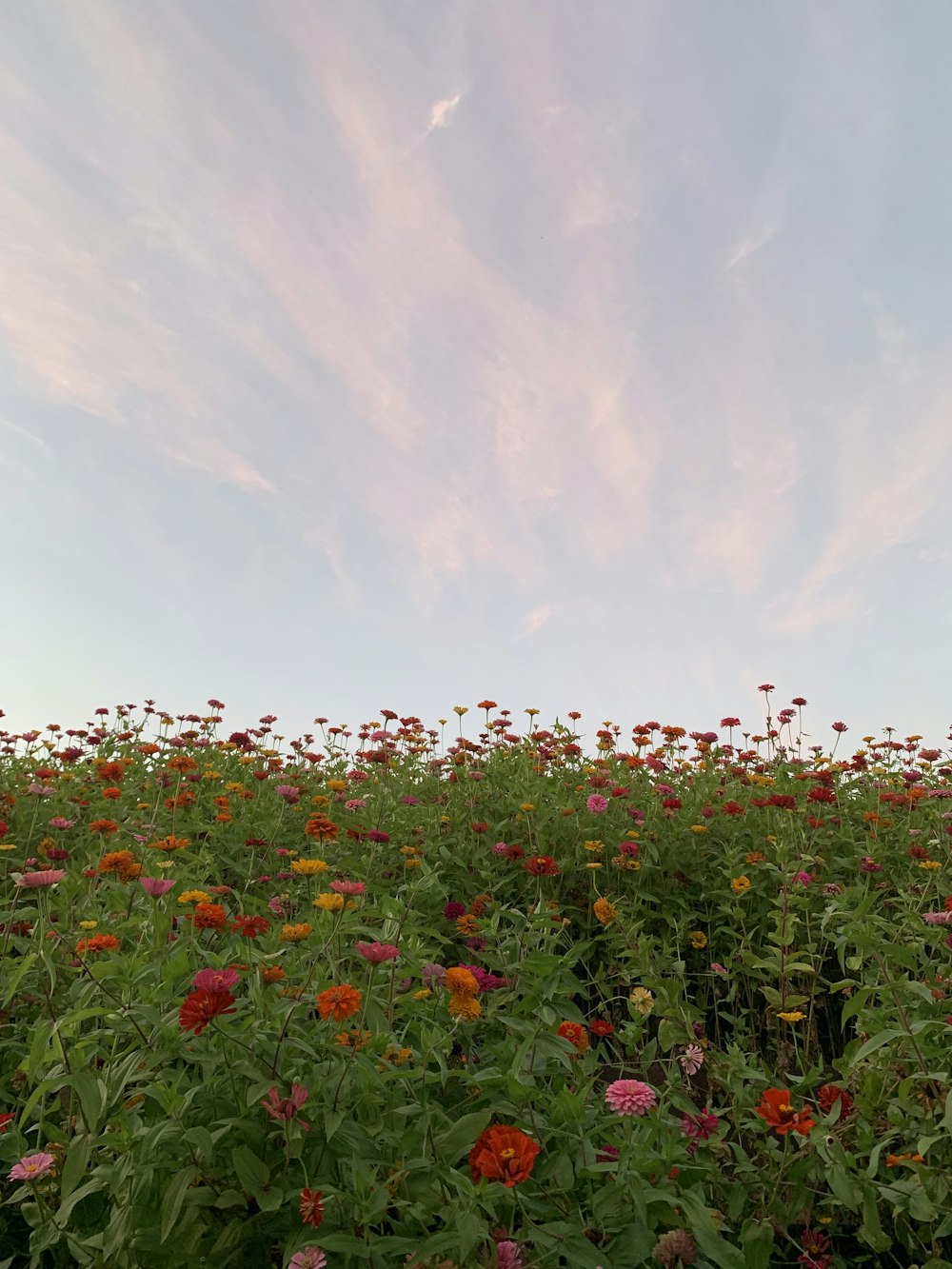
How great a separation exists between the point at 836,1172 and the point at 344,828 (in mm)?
3452

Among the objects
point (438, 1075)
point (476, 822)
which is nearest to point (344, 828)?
point (476, 822)

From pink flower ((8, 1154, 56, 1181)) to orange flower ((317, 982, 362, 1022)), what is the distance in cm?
70

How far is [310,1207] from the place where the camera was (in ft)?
5.29

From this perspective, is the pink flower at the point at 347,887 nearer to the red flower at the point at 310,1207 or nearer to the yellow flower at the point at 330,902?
the yellow flower at the point at 330,902

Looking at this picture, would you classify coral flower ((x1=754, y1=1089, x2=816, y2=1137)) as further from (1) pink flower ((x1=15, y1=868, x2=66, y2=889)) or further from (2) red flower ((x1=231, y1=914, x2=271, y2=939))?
(1) pink flower ((x1=15, y1=868, x2=66, y2=889))

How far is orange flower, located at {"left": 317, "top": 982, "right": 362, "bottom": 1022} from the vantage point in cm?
185

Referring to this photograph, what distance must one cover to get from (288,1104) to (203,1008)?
294mm

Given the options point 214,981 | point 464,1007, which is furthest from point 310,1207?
point 464,1007

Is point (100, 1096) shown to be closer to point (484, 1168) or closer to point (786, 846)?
point (484, 1168)

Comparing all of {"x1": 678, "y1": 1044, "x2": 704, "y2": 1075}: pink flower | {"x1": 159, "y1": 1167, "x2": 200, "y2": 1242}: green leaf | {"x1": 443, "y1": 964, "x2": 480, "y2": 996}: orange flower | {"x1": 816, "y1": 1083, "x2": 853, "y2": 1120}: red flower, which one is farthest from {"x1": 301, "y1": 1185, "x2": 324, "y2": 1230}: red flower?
{"x1": 816, "y1": 1083, "x2": 853, "y2": 1120}: red flower

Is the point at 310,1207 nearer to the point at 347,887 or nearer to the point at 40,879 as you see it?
the point at 347,887

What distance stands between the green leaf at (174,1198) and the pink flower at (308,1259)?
0.26m

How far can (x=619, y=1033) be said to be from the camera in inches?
96.7

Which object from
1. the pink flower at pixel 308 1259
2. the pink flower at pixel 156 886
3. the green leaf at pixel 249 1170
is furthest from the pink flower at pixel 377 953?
the pink flower at pixel 156 886
